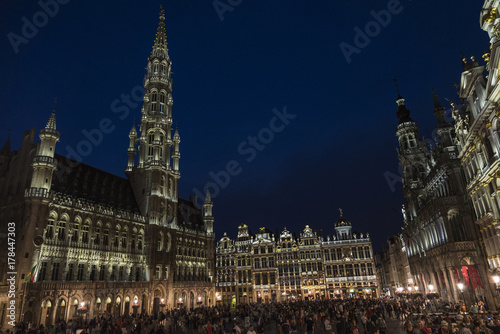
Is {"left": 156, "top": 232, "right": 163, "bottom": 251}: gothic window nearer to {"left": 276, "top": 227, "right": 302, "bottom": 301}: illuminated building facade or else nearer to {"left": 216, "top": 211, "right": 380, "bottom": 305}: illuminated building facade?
{"left": 216, "top": 211, "right": 380, "bottom": 305}: illuminated building facade

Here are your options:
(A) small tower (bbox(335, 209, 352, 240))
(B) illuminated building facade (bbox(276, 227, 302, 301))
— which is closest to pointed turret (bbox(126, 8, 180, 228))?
(B) illuminated building facade (bbox(276, 227, 302, 301))

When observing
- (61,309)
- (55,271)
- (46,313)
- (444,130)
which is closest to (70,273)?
(55,271)

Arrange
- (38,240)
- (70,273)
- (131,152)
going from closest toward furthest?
(38,240) < (70,273) < (131,152)

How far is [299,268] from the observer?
79.0 meters

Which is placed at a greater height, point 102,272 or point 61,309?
point 102,272

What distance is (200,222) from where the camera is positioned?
7438 centimetres

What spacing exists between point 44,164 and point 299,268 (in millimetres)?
60975

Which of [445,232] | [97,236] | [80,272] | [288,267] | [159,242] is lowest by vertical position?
[80,272]

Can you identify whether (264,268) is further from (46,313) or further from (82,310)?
(82,310)

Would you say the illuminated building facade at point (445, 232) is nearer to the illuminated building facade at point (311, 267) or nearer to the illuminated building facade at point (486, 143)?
the illuminated building facade at point (486, 143)

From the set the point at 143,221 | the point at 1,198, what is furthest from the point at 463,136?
the point at 1,198

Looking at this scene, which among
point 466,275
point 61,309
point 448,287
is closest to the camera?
point 466,275

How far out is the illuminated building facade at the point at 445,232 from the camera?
3297 centimetres

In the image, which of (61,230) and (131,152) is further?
(131,152)
